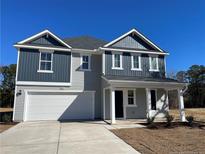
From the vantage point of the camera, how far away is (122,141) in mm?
7781

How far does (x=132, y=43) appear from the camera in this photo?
56.7 ft

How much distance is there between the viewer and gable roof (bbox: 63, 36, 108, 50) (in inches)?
687

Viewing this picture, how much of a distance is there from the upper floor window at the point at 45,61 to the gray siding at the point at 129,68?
492 cm

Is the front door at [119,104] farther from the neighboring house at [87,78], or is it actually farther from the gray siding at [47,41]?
the gray siding at [47,41]

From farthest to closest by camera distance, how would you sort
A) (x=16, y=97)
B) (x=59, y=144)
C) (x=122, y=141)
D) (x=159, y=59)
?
1. (x=159, y=59)
2. (x=16, y=97)
3. (x=122, y=141)
4. (x=59, y=144)

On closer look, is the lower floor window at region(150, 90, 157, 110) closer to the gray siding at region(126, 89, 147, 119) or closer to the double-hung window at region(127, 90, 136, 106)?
the gray siding at region(126, 89, 147, 119)

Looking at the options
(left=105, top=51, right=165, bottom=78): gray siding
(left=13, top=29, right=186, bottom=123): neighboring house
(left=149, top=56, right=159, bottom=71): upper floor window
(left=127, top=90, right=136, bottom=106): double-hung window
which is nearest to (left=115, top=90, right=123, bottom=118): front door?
(left=13, top=29, right=186, bottom=123): neighboring house

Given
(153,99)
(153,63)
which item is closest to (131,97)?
(153,99)

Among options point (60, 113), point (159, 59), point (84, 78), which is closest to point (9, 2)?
point (84, 78)

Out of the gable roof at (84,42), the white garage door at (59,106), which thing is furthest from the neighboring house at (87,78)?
the gable roof at (84,42)

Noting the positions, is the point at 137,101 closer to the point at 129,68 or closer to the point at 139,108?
the point at 139,108

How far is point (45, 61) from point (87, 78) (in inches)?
157

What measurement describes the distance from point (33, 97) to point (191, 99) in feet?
126

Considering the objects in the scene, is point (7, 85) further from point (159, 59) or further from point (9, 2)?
point (159, 59)
